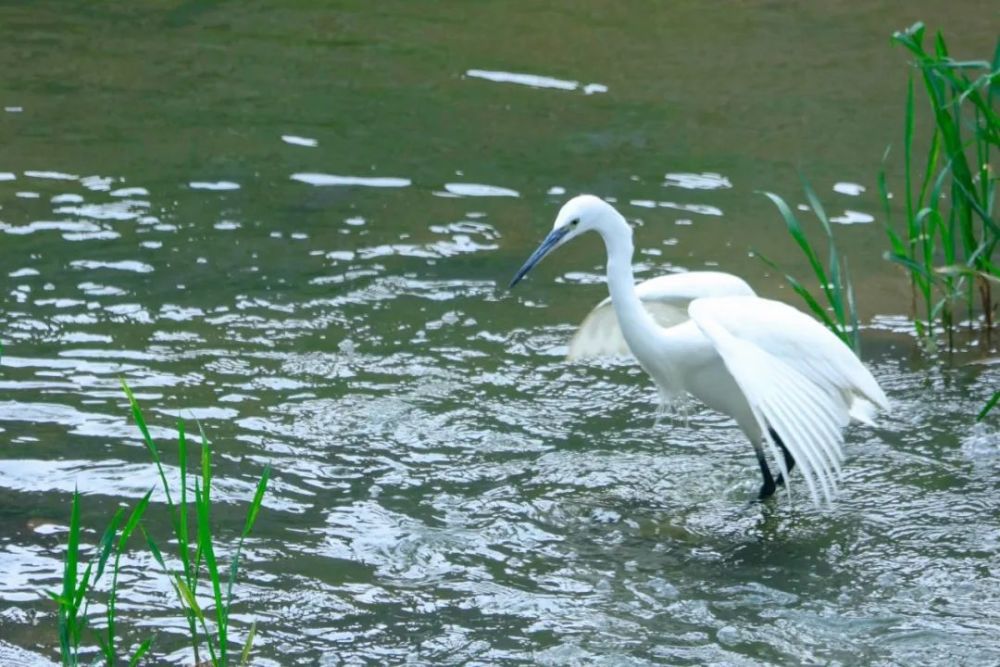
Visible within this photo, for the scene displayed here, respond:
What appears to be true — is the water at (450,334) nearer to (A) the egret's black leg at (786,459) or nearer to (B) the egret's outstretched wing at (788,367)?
(A) the egret's black leg at (786,459)

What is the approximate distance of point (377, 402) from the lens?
5.10 m

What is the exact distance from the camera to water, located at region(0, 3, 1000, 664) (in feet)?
12.7

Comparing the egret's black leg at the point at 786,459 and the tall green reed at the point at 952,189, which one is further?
the egret's black leg at the point at 786,459

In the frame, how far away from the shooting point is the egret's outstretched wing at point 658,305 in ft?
15.7

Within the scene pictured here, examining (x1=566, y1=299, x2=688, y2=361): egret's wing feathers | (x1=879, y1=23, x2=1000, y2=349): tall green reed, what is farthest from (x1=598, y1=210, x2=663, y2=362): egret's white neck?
(x1=879, y1=23, x2=1000, y2=349): tall green reed

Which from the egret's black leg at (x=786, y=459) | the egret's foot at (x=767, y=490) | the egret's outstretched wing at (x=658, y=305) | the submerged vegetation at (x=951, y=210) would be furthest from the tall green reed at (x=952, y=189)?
the egret's foot at (x=767, y=490)

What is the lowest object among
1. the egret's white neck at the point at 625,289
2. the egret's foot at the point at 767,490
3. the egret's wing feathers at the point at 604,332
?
the egret's foot at the point at 767,490

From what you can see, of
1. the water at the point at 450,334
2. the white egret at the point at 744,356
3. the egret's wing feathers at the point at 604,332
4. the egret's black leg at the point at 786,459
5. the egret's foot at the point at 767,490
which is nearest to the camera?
the water at the point at 450,334

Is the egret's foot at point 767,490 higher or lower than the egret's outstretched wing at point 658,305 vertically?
lower

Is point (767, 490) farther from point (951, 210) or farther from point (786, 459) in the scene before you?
point (951, 210)

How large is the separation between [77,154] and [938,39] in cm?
436

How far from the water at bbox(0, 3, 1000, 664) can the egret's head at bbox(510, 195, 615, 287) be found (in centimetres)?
74

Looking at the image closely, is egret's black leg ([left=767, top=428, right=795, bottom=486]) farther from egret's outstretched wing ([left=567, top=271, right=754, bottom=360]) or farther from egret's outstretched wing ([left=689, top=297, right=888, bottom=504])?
egret's outstretched wing ([left=567, top=271, right=754, bottom=360])

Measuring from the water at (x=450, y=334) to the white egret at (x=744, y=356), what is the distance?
28cm
